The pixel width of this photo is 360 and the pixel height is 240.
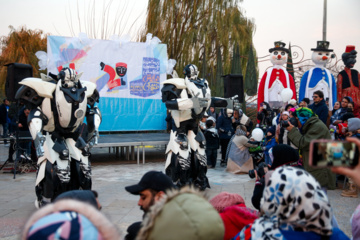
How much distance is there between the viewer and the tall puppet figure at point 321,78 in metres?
10.1

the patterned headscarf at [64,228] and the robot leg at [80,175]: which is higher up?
the patterned headscarf at [64,228]

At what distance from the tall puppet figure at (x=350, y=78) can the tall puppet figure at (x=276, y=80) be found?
1256 millimetres

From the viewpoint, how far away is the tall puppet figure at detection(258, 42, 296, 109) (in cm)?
1035

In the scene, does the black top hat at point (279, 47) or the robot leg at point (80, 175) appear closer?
the robot leg at point (80, 175)

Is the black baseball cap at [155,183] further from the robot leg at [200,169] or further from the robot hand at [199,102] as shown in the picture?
the robot leg at [200,169]

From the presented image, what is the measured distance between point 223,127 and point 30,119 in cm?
624

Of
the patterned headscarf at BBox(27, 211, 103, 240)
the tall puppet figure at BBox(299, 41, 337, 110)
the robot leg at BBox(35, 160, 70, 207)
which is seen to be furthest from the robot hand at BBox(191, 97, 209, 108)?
the patterned headscarf at BBox(27, 211, 103, 240)

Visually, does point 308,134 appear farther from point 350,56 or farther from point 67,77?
point 350,56

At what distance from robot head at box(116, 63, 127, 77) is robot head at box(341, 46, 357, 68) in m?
6.09

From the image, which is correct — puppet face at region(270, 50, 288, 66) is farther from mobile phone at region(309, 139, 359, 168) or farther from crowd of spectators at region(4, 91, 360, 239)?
mobile phone at region(309, 139, 359, 168)

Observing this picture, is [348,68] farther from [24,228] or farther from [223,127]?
[24,228]

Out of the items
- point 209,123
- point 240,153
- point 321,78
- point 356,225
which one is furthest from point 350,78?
point 356,225

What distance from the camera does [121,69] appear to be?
11.9 m

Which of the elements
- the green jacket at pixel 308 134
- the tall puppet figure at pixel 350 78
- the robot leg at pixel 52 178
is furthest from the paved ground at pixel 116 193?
the tall puppet figure at pixel 350 78
